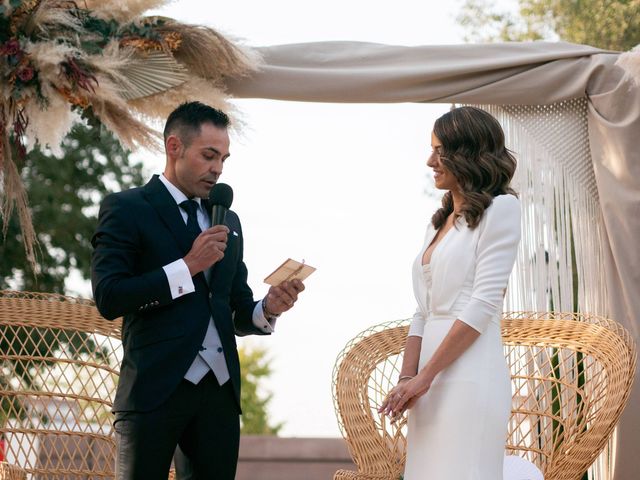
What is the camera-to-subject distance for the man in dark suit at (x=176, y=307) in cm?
261

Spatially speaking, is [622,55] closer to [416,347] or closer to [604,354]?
[604,354]

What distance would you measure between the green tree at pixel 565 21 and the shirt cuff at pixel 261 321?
506 centimetres

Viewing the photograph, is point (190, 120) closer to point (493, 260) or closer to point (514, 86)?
point (493, 260)

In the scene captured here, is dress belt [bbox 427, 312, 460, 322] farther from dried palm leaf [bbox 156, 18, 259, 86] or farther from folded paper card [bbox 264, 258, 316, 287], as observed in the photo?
dried palm leaf [bbox 156, 18, 259, 86]

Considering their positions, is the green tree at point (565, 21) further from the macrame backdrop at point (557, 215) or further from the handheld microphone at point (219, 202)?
the handheld microphone at point (219, 202)

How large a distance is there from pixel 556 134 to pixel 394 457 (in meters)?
1.50

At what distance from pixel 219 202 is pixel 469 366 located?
30.6 inches

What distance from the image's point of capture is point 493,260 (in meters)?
2.65

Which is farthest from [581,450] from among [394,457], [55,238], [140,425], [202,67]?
[55,238]

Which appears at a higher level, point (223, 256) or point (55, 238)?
point (55, 238)

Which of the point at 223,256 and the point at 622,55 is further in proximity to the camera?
the point at 622,55

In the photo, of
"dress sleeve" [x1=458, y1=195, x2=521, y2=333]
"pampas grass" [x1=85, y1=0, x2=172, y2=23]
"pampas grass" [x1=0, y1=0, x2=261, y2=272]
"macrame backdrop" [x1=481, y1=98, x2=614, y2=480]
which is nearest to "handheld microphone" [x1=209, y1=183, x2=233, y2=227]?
"dress sleeve" [x1=458, y1=195, x2=521, y2=333]

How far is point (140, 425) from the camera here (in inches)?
103

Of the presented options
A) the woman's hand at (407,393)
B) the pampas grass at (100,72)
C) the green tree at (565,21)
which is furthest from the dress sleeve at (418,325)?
the green tree at (565,21)
